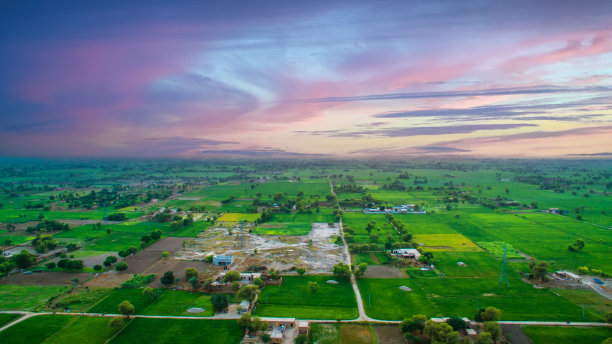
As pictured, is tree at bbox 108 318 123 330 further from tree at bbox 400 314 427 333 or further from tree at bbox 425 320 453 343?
tree at bbox 425 320 453 343

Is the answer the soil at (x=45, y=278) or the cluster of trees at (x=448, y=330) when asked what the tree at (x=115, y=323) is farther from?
the cluster of trees at (x=448, y=330)

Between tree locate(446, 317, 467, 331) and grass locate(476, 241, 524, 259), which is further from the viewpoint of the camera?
grass locate(476, 241, 524, 259)

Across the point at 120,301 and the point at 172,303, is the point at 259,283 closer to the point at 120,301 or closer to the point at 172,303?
the point at 172,303

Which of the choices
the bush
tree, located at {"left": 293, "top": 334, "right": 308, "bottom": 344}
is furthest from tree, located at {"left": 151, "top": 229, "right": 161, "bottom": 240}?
tree, located at {"left": 293, "top": 334, "right": 308, "bottom": 344}

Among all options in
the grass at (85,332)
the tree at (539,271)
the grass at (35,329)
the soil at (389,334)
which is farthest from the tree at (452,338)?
the grass at (35,329)

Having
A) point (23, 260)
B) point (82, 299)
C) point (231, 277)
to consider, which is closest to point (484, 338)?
point (231, 277)
